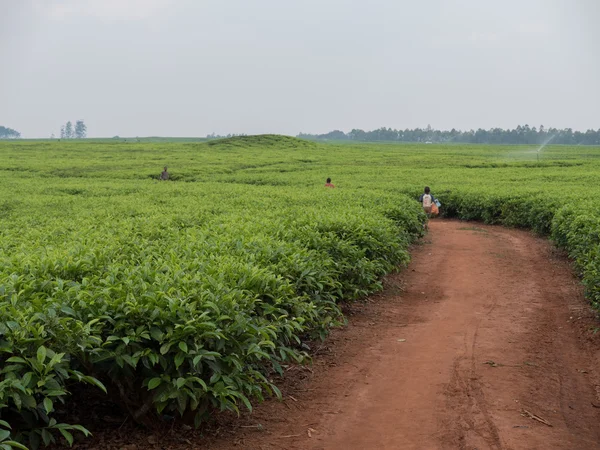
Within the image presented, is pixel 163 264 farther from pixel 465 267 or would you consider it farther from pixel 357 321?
pixel 465 267

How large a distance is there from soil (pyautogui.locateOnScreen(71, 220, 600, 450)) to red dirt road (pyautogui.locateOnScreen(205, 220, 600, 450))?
1 cm

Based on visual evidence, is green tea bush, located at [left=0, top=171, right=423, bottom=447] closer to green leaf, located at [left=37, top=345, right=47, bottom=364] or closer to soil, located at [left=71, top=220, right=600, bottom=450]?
green leaf, located at [left=37, top=345, right=47, bottom=364]

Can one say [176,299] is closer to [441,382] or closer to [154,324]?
[154,324]

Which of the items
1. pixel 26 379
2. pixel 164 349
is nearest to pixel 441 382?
pixel 164 349

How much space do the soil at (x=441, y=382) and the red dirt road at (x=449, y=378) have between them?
11 mm

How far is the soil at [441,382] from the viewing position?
4164mm

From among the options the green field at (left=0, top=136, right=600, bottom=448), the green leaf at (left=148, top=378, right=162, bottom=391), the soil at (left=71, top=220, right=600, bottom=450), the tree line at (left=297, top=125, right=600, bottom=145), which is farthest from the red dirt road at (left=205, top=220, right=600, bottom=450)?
the tree line at (left=297, top=125, right=600, bottom=145)

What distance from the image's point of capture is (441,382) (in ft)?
16.9

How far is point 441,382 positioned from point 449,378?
12 cm

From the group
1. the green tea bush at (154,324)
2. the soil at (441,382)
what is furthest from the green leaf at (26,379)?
the soil at (441,382)

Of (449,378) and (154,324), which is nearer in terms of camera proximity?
(154,324)

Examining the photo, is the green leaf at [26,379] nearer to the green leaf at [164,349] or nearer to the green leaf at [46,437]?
the green leaf at [46,437]

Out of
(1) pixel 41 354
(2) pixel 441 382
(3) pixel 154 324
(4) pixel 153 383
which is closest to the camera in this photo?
(1) pixel 41 354

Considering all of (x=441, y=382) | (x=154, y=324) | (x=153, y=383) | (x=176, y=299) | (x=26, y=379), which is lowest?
(x=441, y=382)
